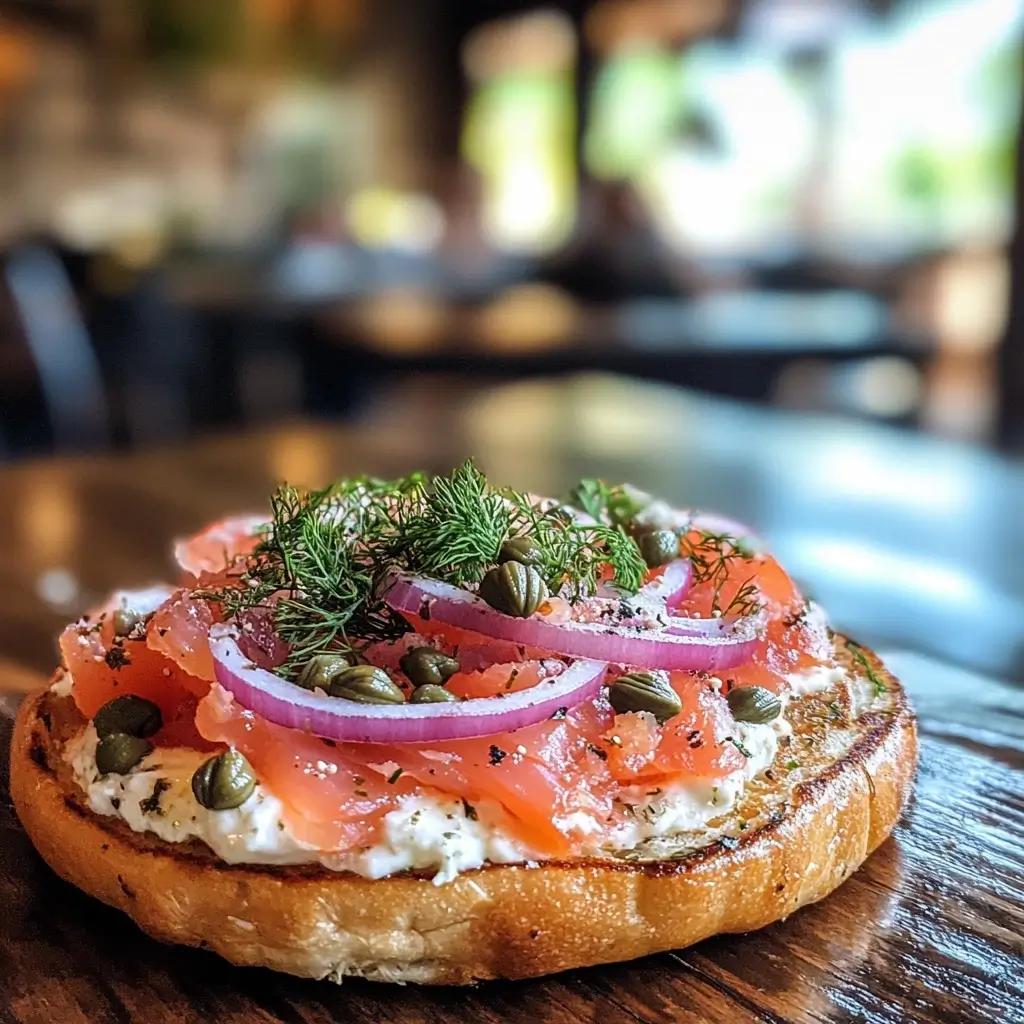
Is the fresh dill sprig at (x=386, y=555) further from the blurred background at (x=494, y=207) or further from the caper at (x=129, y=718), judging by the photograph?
the blurred background at (x=494, y=207)

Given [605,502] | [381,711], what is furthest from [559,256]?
[381,711]

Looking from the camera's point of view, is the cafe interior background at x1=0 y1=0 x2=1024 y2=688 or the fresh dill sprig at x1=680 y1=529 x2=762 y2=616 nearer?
the fresh dill sprig at x1=680 y1=529 x2=762 y2=616

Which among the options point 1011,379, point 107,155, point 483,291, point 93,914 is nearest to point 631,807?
point 93,914

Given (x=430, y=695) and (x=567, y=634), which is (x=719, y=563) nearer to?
(x=567, y=634)

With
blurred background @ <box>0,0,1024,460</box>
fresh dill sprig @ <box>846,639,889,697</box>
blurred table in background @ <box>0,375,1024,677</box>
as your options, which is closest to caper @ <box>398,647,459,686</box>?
fresh dill sprig @ <box>846,639,889,697</box>

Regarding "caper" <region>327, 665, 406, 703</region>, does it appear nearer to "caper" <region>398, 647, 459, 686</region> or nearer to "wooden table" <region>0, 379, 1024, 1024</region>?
"caper" <region>398, 647, 459, 686</region>

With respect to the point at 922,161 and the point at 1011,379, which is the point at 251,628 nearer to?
the point at 1011,379

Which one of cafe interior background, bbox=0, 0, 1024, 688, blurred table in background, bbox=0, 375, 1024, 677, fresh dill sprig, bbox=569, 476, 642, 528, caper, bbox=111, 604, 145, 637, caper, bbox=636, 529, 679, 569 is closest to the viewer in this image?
caper, bbox=111, 604, 145, 637

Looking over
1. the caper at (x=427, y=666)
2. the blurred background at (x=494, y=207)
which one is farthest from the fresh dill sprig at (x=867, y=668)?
the blurred background at (x=494, y=207)
